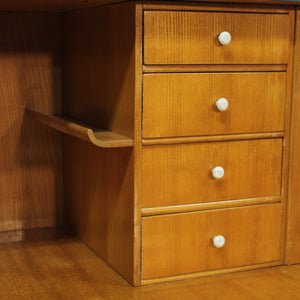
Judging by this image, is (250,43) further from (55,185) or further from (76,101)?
(55,185)

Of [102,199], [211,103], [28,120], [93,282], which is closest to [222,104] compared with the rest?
[211,103]

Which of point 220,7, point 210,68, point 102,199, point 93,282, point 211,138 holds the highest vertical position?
point 220,7

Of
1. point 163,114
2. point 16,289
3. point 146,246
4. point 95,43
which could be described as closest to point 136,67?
point 163,114

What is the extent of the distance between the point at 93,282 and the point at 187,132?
0.44 metres

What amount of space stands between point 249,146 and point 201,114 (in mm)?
167

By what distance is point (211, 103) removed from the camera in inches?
55.2

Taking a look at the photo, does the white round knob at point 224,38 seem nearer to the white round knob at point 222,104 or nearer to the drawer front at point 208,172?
the white round knob at point 222,104

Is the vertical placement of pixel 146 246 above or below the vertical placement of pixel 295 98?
below

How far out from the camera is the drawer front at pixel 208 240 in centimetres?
140

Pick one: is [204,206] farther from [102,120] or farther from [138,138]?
[102,120]

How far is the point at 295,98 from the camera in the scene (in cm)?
149

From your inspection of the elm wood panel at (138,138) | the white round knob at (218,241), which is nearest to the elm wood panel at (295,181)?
the white round knob at (218,241)

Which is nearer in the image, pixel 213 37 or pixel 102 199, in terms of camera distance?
pixel 213 37

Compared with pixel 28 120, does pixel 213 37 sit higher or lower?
higher
